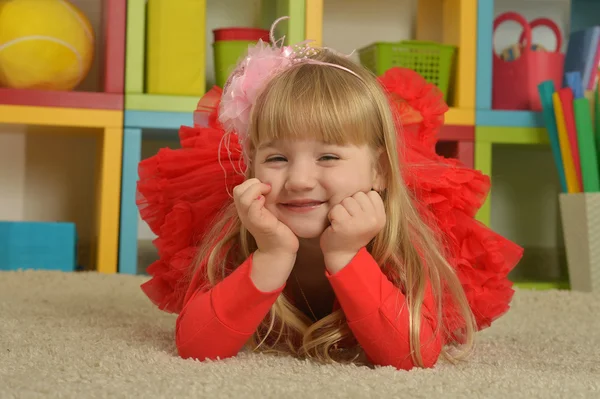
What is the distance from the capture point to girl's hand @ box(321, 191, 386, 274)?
0.77 meters

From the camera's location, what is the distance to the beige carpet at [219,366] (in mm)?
662

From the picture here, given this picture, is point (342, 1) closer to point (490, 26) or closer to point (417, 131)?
point (490, 26)

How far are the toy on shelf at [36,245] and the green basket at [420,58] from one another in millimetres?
775

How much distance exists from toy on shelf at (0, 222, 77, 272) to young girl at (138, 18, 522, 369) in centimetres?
76

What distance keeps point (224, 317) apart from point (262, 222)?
10 centimetres

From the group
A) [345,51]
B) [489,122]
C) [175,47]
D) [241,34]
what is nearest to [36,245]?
[175,47]

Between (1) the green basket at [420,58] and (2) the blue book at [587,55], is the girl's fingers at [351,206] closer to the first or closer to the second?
(1) the green basket at [420,58]

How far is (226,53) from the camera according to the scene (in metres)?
1.76

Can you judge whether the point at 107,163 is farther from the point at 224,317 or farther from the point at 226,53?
the point at 224,317

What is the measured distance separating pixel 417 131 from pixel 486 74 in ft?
2.38

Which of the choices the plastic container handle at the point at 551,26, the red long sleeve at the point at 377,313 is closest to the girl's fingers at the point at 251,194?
the red long sleeve at the point at 377,313

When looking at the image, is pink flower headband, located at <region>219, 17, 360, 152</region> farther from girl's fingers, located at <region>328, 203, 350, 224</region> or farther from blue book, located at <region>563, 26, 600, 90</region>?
blue book, located at <region>563, 26, 600, 90</region>

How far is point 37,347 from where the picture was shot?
0.87 meters

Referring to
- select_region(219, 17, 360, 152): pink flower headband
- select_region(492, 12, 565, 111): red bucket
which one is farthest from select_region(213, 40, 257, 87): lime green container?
select_region(219, 17, 360, 152): pink flower headband
